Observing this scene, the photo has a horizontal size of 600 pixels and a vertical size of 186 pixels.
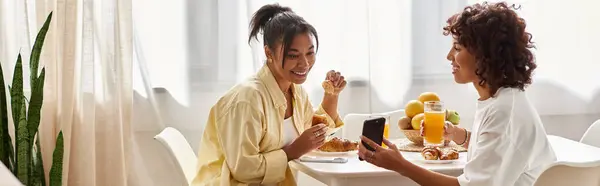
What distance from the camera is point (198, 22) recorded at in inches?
132

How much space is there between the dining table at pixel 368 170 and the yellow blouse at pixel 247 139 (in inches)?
3.6

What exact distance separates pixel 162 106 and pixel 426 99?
1164mm

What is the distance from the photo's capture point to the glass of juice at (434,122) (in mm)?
2531

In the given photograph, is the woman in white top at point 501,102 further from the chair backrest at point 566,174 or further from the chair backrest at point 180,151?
the chair backrest at point 180,151

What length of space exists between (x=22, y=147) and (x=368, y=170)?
1.28m

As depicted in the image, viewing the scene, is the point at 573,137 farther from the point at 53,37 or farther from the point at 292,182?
the point at 53,37

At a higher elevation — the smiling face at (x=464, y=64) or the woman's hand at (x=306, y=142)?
the smiling face at (x=464, y=64)

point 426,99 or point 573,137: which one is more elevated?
point 426,99

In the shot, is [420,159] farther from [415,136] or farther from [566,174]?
[566,174]

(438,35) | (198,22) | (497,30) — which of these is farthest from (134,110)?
(497,30)

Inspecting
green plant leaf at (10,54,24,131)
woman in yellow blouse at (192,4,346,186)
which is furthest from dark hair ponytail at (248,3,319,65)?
green plant leaf at (10,54,24,131)

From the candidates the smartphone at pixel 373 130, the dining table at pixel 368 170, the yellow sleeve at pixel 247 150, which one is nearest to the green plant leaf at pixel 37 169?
the yellow sleeve at pixel 247 150

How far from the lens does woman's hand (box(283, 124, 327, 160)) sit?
2469 mm

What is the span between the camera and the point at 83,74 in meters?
3.19
